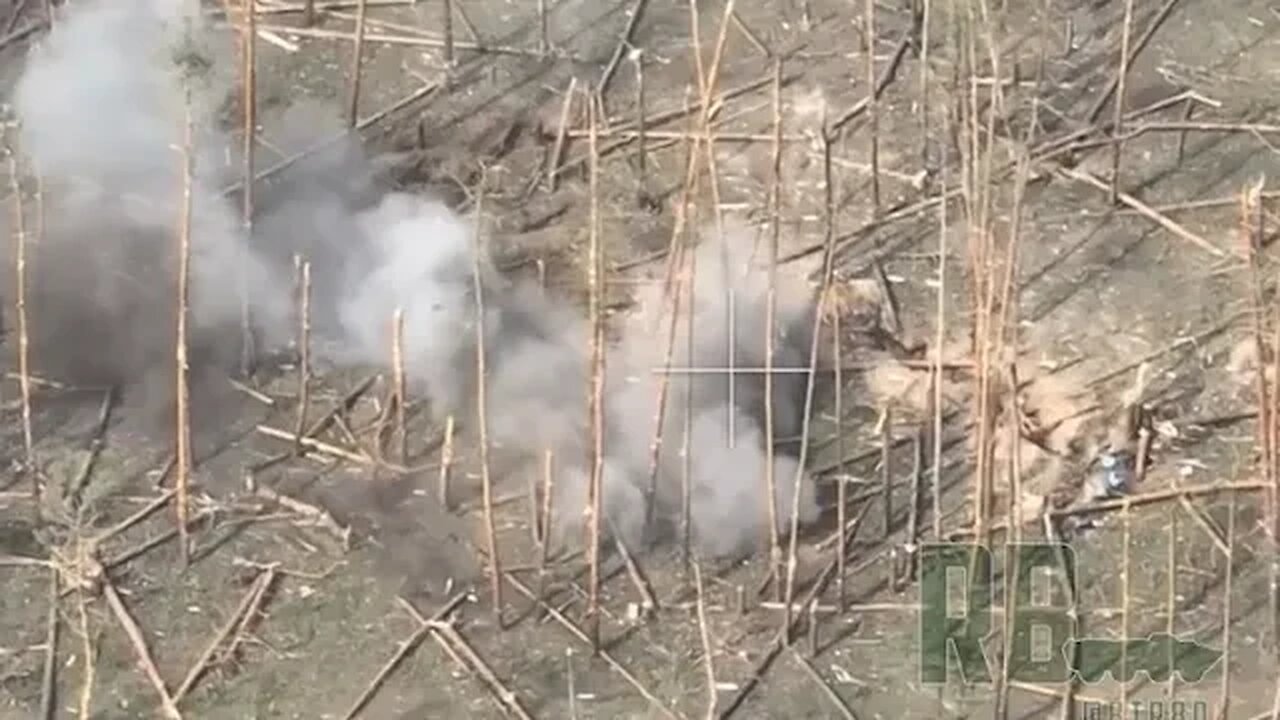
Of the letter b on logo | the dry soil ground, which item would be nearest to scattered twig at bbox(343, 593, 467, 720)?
the dry soil ground

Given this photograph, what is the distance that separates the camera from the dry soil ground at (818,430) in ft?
18.3

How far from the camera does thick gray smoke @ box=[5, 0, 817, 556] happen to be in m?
5.97

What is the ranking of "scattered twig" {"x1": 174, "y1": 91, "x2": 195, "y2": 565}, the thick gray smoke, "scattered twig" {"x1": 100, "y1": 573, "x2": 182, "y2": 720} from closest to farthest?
1. "scattered twig" {"x1": 100, "y1": 573, "x2": 182, "y2": 720}
2. "scattered twig" {"x1": 174, "y1": 91, "x2": 195, "y2": 565}
3. the thick gray smoke

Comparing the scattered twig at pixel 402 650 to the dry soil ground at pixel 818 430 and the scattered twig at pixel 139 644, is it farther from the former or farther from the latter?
the scattered twig at pixel 139 644

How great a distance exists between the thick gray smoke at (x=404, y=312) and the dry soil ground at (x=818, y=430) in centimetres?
14

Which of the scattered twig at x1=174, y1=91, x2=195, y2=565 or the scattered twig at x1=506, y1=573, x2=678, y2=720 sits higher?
the scattered twig at x1=174, y1=91, x2=195, y2=565

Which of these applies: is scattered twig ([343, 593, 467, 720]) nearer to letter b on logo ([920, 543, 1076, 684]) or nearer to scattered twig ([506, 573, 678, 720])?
scattered twig ([506, 573, 678, 720])

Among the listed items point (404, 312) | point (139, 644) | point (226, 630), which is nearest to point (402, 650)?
point (226, 630)

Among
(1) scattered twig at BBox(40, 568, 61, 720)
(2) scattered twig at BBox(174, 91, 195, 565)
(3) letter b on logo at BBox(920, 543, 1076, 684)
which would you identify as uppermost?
(2) scattered twig at BBox(174, 91, 195, 565)

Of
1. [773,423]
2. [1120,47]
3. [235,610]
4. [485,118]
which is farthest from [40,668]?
[1120,47]

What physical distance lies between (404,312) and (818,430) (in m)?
1.01

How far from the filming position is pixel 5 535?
5941mm

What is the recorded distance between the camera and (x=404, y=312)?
20.9ft

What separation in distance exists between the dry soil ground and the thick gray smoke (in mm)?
138
